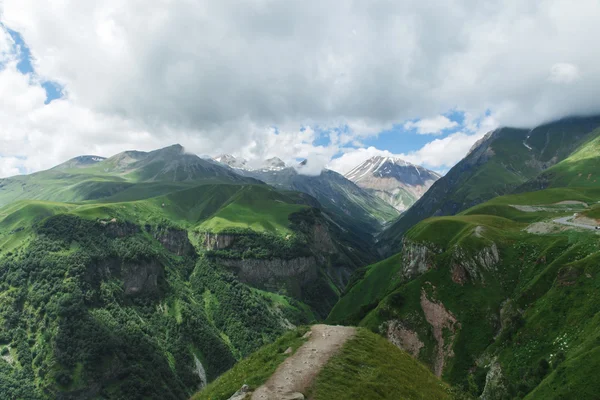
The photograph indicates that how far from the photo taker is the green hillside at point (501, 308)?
59.5 metres

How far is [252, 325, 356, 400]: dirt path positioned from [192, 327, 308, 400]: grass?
99 centimetres

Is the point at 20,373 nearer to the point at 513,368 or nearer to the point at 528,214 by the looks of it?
the point at 513,368

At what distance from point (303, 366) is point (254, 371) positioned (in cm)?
590

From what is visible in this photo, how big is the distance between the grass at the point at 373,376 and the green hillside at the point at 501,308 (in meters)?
20.3

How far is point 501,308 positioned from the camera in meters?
95.1

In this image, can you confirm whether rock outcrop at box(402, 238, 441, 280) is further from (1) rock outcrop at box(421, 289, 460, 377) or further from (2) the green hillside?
(1) rock outcrop at box(421, 289, 460, 377)

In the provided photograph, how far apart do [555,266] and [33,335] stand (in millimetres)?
241795

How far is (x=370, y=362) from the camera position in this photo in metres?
40.2

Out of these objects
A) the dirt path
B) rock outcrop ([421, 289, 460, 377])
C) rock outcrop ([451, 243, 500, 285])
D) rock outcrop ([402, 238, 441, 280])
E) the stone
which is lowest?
rock outcrop ([421, 289, 460, 377])

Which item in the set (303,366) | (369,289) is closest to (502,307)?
(303,366)

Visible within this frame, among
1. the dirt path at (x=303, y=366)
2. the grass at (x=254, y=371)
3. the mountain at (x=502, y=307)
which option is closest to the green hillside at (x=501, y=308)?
the mountain at (x=502, y=307)

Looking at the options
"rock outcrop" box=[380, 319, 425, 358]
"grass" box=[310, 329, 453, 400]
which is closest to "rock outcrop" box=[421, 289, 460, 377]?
"rock outcrop" box=[380, 319, 425, 358]

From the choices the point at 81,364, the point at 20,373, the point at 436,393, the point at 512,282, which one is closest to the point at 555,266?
the point at 512,282

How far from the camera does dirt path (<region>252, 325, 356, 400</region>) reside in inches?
1266
